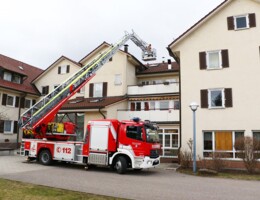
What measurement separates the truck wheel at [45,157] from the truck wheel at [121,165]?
5.09m

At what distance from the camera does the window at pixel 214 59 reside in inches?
758

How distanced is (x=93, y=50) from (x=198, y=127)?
15.1m

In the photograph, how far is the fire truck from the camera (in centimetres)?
1502

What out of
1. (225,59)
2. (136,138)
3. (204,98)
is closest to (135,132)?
(136,138)

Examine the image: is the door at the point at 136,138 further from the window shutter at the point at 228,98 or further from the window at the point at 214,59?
the window at the point at 214,59

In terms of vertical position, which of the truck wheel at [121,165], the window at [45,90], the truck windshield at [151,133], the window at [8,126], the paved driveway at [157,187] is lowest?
the paved driveway at [157,187]

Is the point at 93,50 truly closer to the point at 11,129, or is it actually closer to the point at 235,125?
the point at 11,129

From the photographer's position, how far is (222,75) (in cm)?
1920

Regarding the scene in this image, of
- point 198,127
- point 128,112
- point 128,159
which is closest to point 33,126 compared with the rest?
point 128,159

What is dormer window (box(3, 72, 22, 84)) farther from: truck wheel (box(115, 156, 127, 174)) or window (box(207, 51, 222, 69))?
window (box(207, 51, 222, 69))

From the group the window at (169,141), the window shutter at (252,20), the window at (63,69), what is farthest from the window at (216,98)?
the window at (63,69)

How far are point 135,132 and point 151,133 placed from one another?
106cm

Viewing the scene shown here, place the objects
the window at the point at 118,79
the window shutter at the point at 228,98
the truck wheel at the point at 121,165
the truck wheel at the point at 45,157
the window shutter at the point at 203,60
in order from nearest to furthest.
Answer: the truck wheel at the point at 121,165 → the truck wheel at the point at 45,157 → the window shutter at the point at 228,98 → the window shutter at the point at 203,60 → the window at the point at 118,79

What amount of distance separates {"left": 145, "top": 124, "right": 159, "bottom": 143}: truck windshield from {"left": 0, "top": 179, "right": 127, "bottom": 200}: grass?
6815 mm
